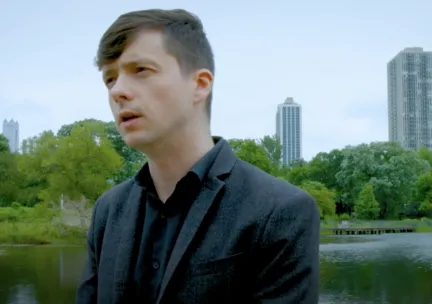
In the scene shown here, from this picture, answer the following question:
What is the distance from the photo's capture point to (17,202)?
1952cm

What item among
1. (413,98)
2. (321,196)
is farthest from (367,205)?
(413,98)

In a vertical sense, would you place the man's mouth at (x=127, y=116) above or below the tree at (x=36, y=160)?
below

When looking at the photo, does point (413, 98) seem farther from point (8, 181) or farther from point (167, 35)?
point (167, 35)

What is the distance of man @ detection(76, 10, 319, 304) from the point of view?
1.05 m

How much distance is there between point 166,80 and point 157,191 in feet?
0.82

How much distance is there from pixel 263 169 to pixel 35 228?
8.73 m

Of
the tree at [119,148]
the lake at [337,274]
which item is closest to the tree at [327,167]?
the lake at [337,274]

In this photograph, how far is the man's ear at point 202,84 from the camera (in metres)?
1.13

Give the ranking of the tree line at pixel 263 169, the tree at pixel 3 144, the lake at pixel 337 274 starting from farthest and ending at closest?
1. the tree at pixel 3 144
2. the tree line at pixel 263 169
3. the lake at pixel 337 274

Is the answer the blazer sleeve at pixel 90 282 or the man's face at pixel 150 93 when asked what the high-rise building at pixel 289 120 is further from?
the man's face at pixel 150 93

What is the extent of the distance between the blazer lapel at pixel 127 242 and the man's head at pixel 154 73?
19cm

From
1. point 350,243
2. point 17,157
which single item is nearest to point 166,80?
point 17,157

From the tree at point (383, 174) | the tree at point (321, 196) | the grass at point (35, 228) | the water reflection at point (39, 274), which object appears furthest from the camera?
the tree at point (383, 174)

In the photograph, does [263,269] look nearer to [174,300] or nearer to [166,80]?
[174,300]
